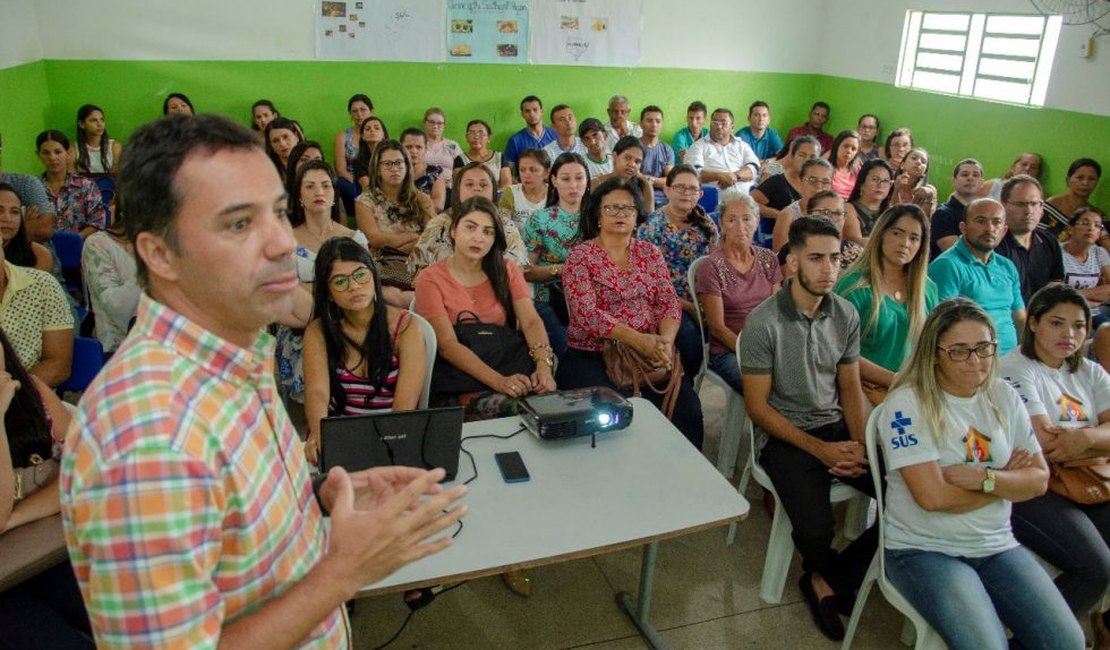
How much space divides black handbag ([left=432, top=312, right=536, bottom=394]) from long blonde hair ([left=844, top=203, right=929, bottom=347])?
1.41 m

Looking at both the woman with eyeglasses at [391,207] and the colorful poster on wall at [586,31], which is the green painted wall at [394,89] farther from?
the woman with eyeglasses at [391,207]

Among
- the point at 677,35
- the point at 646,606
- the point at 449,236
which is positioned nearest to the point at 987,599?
the point at 646,606

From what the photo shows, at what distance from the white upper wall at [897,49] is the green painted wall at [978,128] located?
98 millimetres

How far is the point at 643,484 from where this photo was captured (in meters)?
1.93

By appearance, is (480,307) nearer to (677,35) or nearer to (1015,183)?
(1015,183)

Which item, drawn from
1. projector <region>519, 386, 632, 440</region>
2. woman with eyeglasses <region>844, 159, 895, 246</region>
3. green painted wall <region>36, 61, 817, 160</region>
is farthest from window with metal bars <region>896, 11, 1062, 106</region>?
projector <region>519, 386, 632, 440</region>

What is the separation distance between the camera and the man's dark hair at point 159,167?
0.83m

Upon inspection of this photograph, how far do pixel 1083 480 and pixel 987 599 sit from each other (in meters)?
0.73

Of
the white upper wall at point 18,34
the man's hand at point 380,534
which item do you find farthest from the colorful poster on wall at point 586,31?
the man's hand at point 380,534

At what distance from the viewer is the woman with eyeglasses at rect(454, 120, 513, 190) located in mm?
6480

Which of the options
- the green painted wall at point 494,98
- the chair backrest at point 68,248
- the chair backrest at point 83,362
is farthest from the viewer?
the green painted wall at point 494,98

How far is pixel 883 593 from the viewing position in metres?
2.21

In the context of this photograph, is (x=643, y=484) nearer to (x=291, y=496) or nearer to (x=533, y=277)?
(x=291, y=496)

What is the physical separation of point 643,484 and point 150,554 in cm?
137
